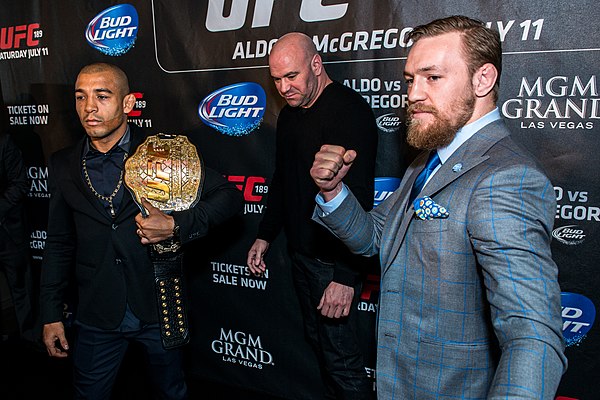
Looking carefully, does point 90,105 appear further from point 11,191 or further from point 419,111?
point 11,191

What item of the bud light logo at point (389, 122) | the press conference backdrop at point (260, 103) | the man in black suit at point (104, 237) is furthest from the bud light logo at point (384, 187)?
the man in black suit at point (104, 237)

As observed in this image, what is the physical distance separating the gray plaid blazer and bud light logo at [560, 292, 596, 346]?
121 cm

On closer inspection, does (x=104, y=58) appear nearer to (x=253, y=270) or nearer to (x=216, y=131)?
(x=216, y=131)

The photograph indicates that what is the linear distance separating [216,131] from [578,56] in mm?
1855

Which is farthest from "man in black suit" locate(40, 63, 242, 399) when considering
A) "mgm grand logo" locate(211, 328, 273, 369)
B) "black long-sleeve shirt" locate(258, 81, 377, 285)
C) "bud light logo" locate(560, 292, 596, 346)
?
"bud light logo" locate(560, 292, 596, 346)

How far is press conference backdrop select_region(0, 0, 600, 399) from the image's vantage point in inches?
84.4

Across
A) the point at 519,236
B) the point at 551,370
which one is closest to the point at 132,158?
the point at 519,236

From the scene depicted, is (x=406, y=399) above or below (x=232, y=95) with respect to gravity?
below

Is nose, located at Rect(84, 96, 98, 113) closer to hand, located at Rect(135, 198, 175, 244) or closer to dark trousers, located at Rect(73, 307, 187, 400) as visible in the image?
hand, located at Rect(135, 198, 175, 244)

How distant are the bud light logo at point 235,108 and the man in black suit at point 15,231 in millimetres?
1270

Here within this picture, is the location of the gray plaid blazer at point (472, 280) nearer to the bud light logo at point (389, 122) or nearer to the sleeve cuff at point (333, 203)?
the sleeve cuff at point (333, 203)

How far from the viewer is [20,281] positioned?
11.2 feet

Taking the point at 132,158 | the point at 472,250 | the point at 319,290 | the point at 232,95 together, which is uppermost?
the point at 232,95

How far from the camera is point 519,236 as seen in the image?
1.02m
